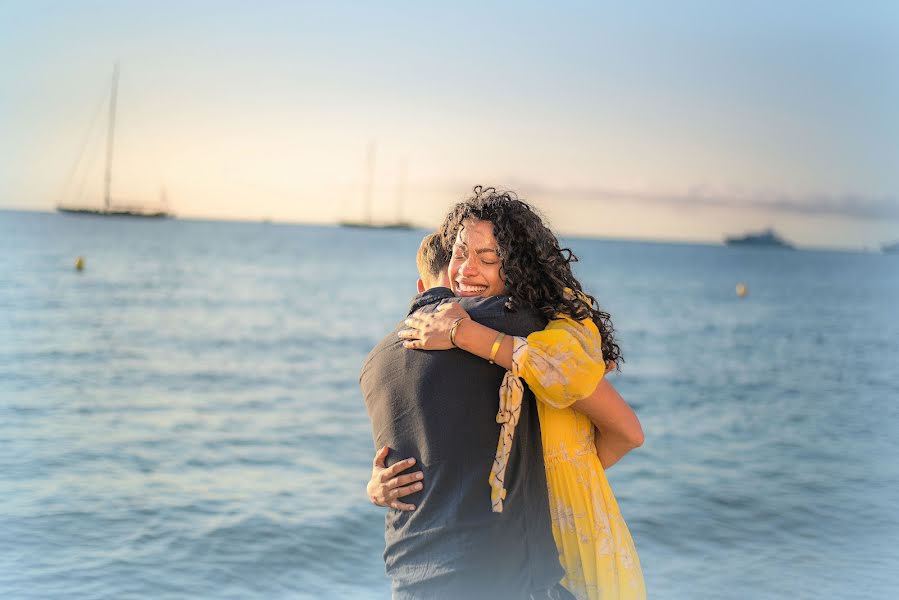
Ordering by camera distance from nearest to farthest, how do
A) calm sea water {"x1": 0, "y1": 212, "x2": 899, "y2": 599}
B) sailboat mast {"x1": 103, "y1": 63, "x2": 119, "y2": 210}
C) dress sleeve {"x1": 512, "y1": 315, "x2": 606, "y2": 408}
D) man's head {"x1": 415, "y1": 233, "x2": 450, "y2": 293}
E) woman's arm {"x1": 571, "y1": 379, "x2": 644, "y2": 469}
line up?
dress sleeve {"x1": 512, "y1": 315, "x2": 606, "y2": 408} → woman's arm {"x1": 571, "y1": 379, "x2": 644, "y2": 469} → man's head {"x1": 415, "y1": 233, "x2": 450, "y2": 293} → calm sea water {"x1": 0, "y1": 212, "x2": 899, "y2": 599} → sailboat mast {"x1": 103, "y1": 63, "x2": 119, "y2": 210}

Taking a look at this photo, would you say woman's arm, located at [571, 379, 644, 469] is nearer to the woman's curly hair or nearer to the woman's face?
the woman's curly hair

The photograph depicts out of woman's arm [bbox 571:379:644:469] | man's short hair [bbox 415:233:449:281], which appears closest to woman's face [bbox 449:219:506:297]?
man's short hair [bbox 415:233:449:281]

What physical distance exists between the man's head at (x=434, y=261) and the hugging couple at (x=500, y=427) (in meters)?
0.05

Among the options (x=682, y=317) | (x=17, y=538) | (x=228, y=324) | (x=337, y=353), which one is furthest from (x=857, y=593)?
(x=682, y=317)

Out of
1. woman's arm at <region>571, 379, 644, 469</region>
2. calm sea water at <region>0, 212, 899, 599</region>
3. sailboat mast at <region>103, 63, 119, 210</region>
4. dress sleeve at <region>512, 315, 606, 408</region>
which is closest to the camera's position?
dress sleeve at <region>512, 315, 606, 408</region>

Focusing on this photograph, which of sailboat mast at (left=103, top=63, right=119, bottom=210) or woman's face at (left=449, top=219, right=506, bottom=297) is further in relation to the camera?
sailboat mast at (left=103, top=63, right=119, bottom=210)

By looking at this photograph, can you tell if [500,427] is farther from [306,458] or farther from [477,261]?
[306,458]

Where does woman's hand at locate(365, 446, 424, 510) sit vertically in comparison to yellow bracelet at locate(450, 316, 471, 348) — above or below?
below

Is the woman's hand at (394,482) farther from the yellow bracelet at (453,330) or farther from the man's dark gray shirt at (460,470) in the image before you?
the yellow bracelet at (453,330)

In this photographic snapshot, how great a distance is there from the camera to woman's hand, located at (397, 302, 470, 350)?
1.88m

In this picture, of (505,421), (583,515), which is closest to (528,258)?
(505,421)

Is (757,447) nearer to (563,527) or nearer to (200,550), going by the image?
(200,550)

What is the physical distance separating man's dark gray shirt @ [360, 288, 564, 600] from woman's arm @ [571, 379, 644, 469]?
0.46 ft

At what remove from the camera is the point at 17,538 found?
650 centimetres
